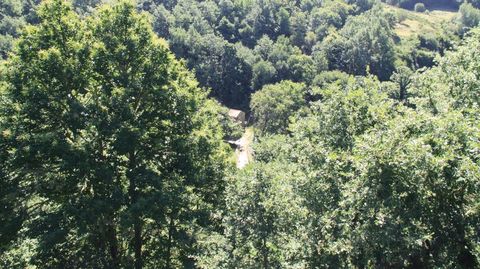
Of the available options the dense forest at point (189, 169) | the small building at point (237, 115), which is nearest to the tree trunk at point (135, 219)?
the dense forest at point (189, 169)

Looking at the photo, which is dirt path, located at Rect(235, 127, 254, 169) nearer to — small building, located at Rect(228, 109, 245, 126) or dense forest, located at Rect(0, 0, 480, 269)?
small building, located at Rect(228, 109, 245, 126)

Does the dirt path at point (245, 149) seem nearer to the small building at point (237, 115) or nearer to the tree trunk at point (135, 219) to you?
the small building at point (237, 115)

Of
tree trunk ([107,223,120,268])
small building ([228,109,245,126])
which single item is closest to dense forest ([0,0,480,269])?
tree trunk ([107,223,120,268])

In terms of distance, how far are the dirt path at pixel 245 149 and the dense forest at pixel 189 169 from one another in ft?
215

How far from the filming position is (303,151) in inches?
805

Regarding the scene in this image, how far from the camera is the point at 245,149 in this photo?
103 m

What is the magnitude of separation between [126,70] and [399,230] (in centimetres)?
1682

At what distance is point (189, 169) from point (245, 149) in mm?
78398

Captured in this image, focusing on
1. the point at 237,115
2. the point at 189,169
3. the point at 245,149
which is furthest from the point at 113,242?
the point at 237,115

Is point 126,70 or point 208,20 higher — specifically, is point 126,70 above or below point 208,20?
above

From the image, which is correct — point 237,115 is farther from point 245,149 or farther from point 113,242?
point 113,242

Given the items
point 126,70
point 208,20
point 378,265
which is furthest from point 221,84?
point 378,265

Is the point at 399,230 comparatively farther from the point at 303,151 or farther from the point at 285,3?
the point at 285,3

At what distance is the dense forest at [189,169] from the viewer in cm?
1433
